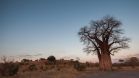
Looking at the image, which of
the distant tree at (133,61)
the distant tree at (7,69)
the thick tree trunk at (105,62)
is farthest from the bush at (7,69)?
the distant tree at (133,61)

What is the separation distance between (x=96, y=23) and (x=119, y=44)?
458 cm

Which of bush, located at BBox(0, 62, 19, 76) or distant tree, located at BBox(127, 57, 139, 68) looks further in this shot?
distant tree, located at BBox(127, 57, 139, 68)

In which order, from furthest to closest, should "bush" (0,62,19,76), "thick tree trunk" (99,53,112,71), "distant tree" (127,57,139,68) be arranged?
"distant tree" (127,57,139,68) → "thick tree trunk" (99,53,112,71) → "bush" (0,62,19,76)

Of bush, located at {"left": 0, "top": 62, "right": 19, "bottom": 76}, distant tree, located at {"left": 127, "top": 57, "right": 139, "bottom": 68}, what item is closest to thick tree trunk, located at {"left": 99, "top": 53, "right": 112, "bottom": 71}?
bush, located at {"left": 0, "top": 62, "right": 19, "bottom": 76}

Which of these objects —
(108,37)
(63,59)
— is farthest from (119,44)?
(63,59)

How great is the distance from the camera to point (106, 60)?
34.8m

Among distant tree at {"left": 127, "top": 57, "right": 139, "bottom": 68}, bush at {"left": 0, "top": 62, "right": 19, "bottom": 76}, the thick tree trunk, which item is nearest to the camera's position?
bush at {"left": 0, "top": 62, "right": 19, "bottom": 76}

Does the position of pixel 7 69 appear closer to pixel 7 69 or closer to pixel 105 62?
pixel 7 69

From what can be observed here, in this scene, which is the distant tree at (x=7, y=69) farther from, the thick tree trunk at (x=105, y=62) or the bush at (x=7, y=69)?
the thick tree trunk at (x=105, y=62)

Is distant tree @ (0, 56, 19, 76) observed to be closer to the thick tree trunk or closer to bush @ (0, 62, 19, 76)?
bush @ (0, 62, 19, 76)

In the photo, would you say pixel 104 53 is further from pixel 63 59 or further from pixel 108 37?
pixel 63 59

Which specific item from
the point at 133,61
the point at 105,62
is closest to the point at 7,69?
the point at 105,62

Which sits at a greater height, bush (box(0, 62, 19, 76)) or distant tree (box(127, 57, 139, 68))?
distant tree (box(127, 57, 139, 68))

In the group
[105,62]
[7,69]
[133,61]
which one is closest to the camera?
[7,69]
